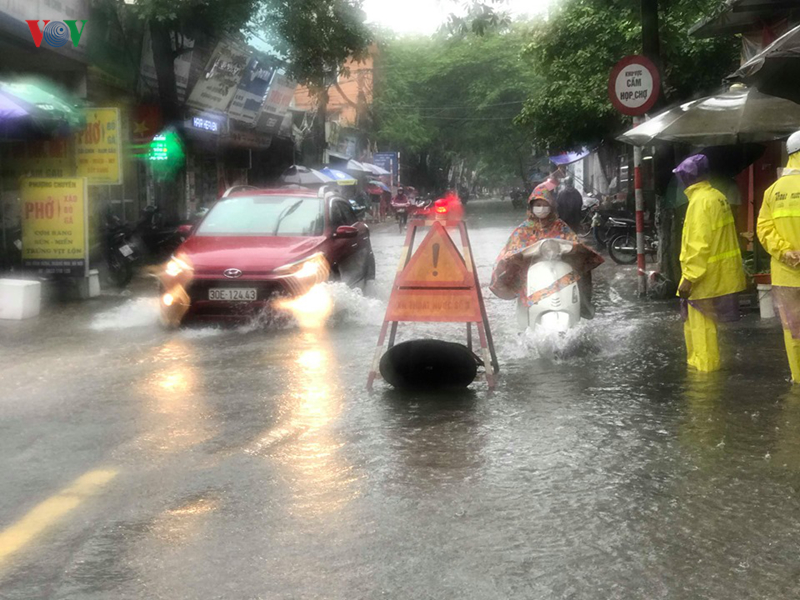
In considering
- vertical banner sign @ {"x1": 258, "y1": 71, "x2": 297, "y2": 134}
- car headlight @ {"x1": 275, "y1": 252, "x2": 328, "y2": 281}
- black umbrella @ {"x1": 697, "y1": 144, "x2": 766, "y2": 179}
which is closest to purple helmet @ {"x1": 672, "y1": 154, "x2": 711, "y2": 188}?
car headlight @ {"x1": 275, "y1": 252, "x2": 328, "y2": 281}

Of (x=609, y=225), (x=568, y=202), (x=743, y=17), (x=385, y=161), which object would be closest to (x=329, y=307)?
(x=743, y=17)

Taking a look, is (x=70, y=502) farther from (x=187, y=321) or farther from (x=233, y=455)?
(x=187, y=321)

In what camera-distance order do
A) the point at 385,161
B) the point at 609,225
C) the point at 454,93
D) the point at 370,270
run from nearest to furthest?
1. the point at 370,270
2. the point at 609,225
3. the point at 385,161
4. the point at 454,93

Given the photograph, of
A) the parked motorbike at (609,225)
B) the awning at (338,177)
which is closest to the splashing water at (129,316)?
the parked motorbike at (609,225)

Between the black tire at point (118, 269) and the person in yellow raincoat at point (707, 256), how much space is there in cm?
1068

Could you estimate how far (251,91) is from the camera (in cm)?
3039

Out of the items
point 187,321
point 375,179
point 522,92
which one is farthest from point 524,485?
point 522,92

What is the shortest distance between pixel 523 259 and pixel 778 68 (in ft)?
8.75

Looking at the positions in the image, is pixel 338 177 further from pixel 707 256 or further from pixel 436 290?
pixel 436 290

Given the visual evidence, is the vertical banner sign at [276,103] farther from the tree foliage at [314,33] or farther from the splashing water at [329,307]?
the splashing water at [329,307]

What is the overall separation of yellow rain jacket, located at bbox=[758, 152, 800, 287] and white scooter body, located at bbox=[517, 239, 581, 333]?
2.07 m

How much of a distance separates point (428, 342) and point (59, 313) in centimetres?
721

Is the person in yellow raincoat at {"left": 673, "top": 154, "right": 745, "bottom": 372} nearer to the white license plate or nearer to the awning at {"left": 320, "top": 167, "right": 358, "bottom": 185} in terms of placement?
the white license plate

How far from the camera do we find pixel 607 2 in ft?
49.5
